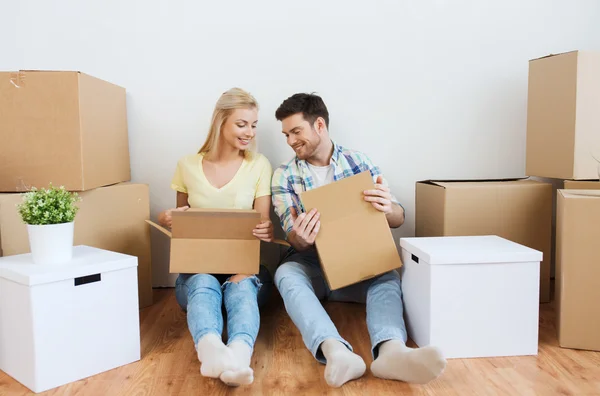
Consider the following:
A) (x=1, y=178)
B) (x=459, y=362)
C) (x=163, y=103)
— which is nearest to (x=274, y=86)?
(x=163, y=103)

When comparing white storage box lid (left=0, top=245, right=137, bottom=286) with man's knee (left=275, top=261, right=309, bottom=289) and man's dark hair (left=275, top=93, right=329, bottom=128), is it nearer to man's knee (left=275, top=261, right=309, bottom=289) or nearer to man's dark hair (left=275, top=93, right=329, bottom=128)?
man's knee (left=275, top=261, right=309, bottom=289)

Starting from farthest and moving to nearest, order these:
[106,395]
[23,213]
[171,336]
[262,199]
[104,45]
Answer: [104,45], [262,199], [171,336], [23,213], [106,395]

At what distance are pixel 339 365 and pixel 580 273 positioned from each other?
720 millimetres

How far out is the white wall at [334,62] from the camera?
195cm

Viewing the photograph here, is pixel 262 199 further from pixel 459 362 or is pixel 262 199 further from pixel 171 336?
pixel 459 362

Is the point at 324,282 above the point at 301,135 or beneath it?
beneath

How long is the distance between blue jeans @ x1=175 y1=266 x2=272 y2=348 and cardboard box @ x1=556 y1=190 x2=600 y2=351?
2.78 ft

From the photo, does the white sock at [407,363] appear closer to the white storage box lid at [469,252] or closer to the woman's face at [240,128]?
the white storage box lid at [469,252]

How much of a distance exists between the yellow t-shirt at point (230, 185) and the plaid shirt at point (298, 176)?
0.05m

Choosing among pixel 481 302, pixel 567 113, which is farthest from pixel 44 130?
pixel 567 113

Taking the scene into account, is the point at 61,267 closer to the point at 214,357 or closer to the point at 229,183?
the point at 214,357

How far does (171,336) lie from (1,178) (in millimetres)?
714

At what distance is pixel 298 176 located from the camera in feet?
5.68

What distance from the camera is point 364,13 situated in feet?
6.46
